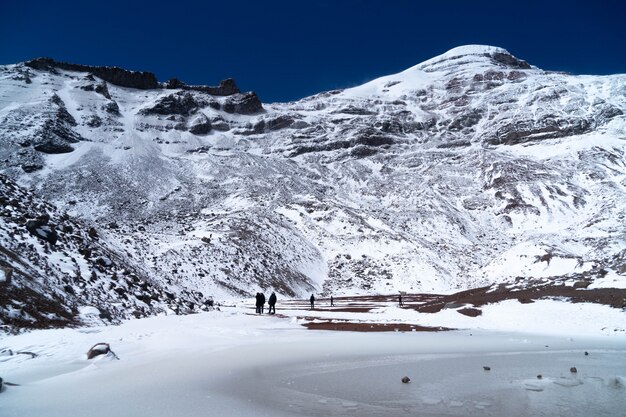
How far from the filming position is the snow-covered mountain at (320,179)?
5516 centimetres

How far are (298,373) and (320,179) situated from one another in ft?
334

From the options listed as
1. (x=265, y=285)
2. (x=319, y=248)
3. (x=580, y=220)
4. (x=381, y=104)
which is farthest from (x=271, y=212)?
(x=381, y=104)

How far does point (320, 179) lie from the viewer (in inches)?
4417

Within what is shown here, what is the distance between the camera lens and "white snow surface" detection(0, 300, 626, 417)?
7.57 meters

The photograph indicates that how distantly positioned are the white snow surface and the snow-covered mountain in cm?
620

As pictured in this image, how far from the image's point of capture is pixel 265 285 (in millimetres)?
53938

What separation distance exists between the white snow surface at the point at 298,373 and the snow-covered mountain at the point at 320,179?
6198 millimetres

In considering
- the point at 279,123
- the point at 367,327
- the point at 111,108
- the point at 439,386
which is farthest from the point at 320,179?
the point at 439,386

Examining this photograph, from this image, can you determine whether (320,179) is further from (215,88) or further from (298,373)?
(298,373)

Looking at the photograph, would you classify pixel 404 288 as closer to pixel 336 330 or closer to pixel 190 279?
pixel 190 279

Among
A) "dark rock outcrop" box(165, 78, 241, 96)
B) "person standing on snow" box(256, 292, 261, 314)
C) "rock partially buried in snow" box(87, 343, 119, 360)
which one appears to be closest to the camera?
"rock partially buried in snow" box(87, 343, 119, 360)

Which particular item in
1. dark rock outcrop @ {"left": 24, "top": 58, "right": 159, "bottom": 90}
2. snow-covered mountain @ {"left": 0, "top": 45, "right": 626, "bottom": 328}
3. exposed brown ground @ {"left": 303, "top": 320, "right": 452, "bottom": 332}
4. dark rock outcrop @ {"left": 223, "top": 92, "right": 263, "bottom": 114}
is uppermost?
dark rock outcrop @ {"left": 24, "top": 58, "right": 159, "bottom": 90}

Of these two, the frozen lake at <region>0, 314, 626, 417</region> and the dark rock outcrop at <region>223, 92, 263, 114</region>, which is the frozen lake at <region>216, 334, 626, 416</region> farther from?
the dark rock outcrop at <region>223, 92, 263, 114</region>

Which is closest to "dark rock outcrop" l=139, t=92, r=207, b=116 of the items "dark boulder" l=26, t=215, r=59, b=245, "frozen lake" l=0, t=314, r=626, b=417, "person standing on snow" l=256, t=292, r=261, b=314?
"person standing on snow" l=256, t=292, r=261, b=314
